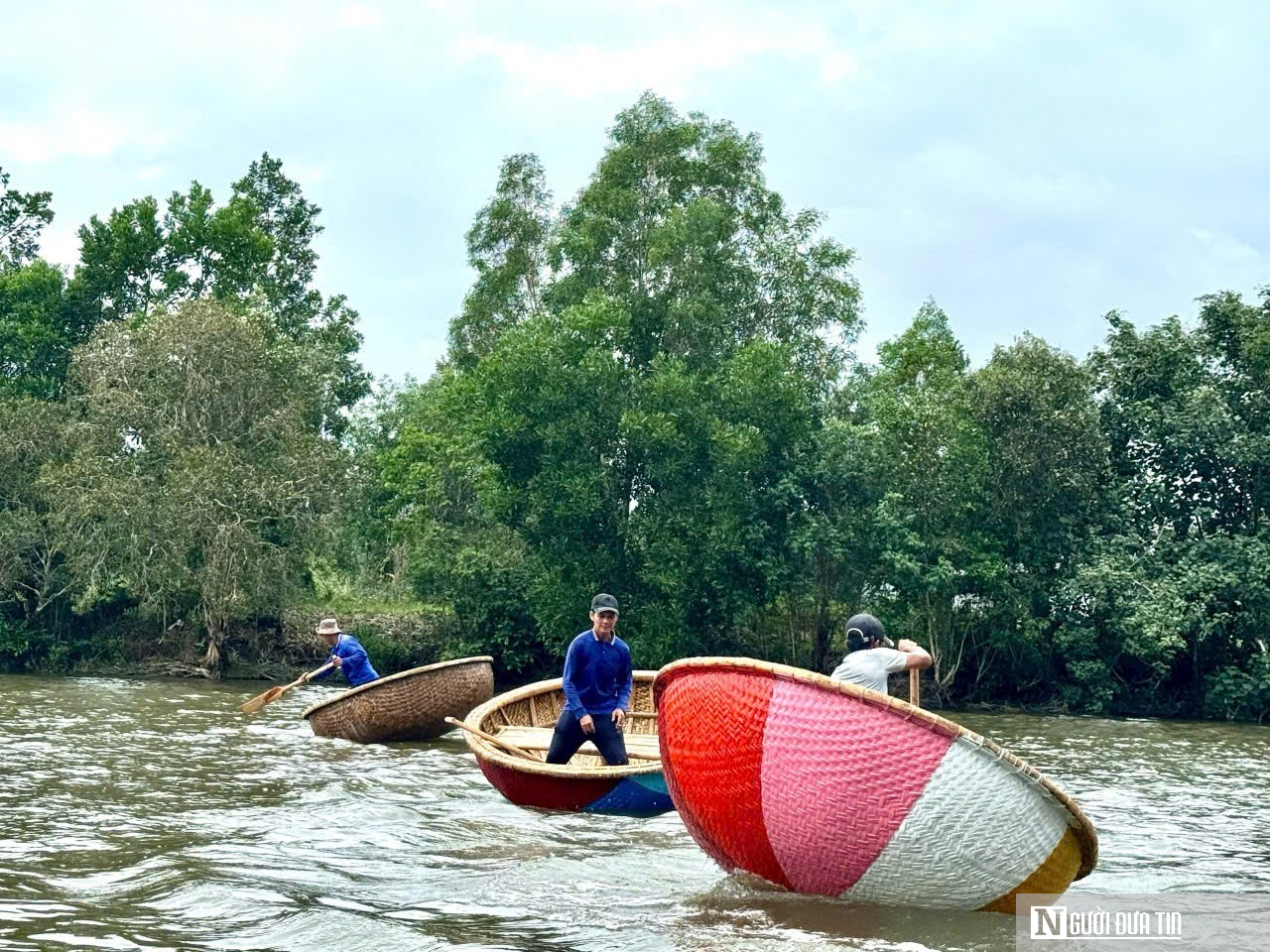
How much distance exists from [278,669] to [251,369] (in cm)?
744

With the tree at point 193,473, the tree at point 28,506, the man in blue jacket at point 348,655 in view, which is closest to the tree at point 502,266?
the tree at point 193,473

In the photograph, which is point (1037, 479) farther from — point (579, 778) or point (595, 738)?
point (579, 778)

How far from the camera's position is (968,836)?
6.94m

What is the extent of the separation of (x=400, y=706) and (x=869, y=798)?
10.8m

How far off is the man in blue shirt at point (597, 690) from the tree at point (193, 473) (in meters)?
21.4

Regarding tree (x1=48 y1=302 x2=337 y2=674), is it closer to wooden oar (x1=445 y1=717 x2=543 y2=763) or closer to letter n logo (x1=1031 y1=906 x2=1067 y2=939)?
wooden oar (x1=445 y1=717 x2=543 y2=763)

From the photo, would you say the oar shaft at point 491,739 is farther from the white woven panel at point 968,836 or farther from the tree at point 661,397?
the tree at point 661,397

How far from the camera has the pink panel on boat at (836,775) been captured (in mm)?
6848

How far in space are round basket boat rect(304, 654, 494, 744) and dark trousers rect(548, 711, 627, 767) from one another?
5.19m

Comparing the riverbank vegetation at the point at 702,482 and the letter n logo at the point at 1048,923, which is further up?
the riverbank vegetation at the point at 702,482

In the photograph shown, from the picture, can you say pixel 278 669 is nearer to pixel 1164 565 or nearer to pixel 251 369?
pixel 251 369

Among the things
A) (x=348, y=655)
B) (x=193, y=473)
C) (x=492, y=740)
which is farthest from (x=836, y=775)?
(x=193, y=473)

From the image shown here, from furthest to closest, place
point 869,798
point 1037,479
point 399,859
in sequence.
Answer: point 1037,479 → point 399,859 → point 869,798

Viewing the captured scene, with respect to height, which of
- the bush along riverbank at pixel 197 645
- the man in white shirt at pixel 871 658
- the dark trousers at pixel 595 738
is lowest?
the bush along riverbank at pixel 197 645
